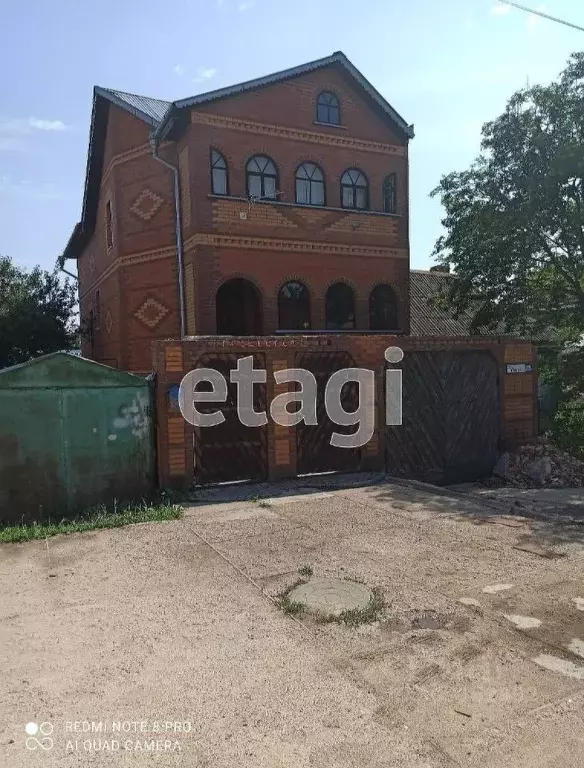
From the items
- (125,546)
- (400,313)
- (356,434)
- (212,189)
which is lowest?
(125,546)

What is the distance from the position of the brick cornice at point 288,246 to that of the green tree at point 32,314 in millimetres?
10228

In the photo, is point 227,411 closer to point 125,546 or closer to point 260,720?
point 125,546

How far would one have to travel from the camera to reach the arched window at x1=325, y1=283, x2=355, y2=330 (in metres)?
14.8

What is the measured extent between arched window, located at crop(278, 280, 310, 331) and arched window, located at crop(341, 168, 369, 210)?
8.74ft

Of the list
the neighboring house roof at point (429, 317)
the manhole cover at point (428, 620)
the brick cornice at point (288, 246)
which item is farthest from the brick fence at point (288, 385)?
the neighboring house roof at point (429, 317)

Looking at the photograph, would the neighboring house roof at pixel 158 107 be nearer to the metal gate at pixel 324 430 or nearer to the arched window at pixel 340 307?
the arched window at pixel 340 307

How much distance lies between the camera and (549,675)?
308cm

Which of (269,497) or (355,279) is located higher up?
(355,279)

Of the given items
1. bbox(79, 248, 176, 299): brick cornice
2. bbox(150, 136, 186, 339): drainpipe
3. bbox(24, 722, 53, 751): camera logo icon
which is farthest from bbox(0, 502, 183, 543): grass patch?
bbox(79, 248, 176, 299): brick cornice

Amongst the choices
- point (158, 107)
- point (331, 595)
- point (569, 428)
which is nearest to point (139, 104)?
point (158, 107)

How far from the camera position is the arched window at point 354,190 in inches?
583

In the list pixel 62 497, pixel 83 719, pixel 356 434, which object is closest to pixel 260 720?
pixel 83 719

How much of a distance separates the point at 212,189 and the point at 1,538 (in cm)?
968

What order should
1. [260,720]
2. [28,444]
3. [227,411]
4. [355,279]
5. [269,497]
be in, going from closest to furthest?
1. [260,720]
2. [28,444]
3. [269,497]
4. [227,411]
5. [355,279]
